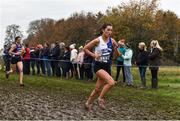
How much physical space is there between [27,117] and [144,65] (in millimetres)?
12696

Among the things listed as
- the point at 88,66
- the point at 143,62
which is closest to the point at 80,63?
the point at 88,66

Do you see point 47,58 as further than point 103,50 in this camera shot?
Yes

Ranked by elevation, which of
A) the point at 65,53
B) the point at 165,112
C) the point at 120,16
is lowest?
the point at 165,112

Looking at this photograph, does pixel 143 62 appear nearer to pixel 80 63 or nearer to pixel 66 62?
pixel 80 63

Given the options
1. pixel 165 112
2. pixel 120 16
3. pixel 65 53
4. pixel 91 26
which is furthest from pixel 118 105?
pixel 91 26

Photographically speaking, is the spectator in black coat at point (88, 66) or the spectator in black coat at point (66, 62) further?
the spectator in black coat at point (66, 62)

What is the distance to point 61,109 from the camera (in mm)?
13289

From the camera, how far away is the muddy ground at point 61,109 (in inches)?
466

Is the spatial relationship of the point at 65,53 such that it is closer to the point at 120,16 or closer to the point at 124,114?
the point at 124,114

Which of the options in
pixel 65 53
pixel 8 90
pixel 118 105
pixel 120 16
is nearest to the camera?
pixel 118 105

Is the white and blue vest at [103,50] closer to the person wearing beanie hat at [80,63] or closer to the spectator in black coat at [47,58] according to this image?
the person wearing beanie hat at [80,63]

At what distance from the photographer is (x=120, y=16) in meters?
79.2

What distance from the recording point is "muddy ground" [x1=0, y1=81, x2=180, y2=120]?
38.9 feet

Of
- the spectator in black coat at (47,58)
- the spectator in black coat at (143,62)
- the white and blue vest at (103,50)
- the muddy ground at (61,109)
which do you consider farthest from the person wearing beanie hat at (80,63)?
the white and blue vest at (103,50)
